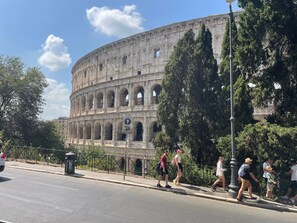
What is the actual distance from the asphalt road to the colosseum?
24.1 m

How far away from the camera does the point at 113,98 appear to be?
46031mm

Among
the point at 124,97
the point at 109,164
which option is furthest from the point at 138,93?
the point at 109,164

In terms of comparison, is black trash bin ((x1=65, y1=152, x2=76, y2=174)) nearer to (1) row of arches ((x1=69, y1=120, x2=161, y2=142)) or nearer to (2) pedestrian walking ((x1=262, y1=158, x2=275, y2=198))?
(2) pedestrian walking ((x1=262, y1=158, x2=275, y2=198))

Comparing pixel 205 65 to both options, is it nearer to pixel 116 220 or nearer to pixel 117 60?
pixel 116 220

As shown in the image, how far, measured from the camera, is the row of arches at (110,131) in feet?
121

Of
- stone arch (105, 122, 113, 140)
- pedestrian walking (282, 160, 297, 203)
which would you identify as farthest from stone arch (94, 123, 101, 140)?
pedestrian walking (282, 160, 297, 203)

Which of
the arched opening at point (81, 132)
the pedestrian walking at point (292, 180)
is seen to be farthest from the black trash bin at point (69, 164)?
the arched opening at point (81, 132)

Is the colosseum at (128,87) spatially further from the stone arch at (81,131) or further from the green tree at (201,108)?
the green tree at (201,108)

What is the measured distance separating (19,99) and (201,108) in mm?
31750

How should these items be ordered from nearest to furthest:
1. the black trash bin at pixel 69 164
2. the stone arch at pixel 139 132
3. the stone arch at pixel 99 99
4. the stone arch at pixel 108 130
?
the black trash bin at pixel 69 164 → the stone arch at pixel 139 132 → the stone arch at pixel 108 130 → the stone arch at pixel 99 99

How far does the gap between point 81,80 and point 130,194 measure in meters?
45.0

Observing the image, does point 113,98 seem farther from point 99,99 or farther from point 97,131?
point 97,131

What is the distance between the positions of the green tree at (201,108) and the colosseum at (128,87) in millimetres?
18099

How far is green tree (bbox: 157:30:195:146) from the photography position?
17.1 metres
